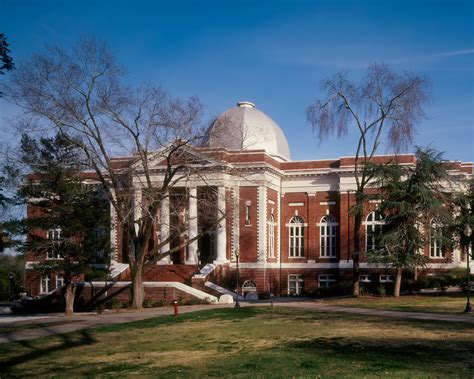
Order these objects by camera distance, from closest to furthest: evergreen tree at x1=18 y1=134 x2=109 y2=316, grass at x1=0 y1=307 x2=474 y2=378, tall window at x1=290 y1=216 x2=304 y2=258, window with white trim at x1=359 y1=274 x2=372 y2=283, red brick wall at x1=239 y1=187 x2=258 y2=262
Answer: grass at x1=0 y1=307 x2=474 y2=378, evergreen tree at x1=18 y1=134 x2=109 y2=316, red brick wall at x1=239 y1=187 x2=258 y2=262, window with white trim at x1=359 y1=274 x2=372 y2=283, tall window at x1=290 y1=216 x2=304 y2=258

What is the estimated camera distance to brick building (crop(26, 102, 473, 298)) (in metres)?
47.9

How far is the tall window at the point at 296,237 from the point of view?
53719 millimetres

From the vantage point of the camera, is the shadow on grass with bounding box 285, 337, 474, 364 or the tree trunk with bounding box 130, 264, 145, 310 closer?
the shadow on grass with bounding box 285, 337, 474, 364

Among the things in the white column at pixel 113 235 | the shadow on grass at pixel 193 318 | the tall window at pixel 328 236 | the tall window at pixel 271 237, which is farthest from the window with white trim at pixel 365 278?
the shadow on grass at pixel 193 318

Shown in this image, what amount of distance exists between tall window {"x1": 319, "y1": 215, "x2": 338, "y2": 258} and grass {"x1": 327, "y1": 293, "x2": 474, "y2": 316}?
39.2 feet

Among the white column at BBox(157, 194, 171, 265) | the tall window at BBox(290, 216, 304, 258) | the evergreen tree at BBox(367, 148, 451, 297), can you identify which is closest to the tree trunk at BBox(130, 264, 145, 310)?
the white column at BBox(157, 194, 171, 265)

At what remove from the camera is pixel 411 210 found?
3953 cm

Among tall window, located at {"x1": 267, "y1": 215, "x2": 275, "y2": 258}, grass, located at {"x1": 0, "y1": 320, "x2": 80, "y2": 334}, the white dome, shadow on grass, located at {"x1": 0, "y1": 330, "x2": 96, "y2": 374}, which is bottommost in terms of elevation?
grass, located at {"x1": 0, "y1": 320, "x2": 80, "y2": 334}

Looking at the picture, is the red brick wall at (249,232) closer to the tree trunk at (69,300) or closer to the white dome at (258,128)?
the white dome at (258,128)

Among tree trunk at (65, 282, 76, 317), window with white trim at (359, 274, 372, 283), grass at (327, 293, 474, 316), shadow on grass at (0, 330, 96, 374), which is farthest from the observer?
window with white trim at (359, 274, 372, 283)

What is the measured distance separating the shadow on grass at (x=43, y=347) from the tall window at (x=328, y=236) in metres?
29.9

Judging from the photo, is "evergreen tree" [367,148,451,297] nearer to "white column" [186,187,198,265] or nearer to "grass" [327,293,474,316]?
"grass" [327,293,474,316]

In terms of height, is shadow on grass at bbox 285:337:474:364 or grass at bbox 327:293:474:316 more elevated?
shadow on grass at bbox 285:337:474:364

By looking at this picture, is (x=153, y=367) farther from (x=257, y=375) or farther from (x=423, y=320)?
(x=423, y=320)
